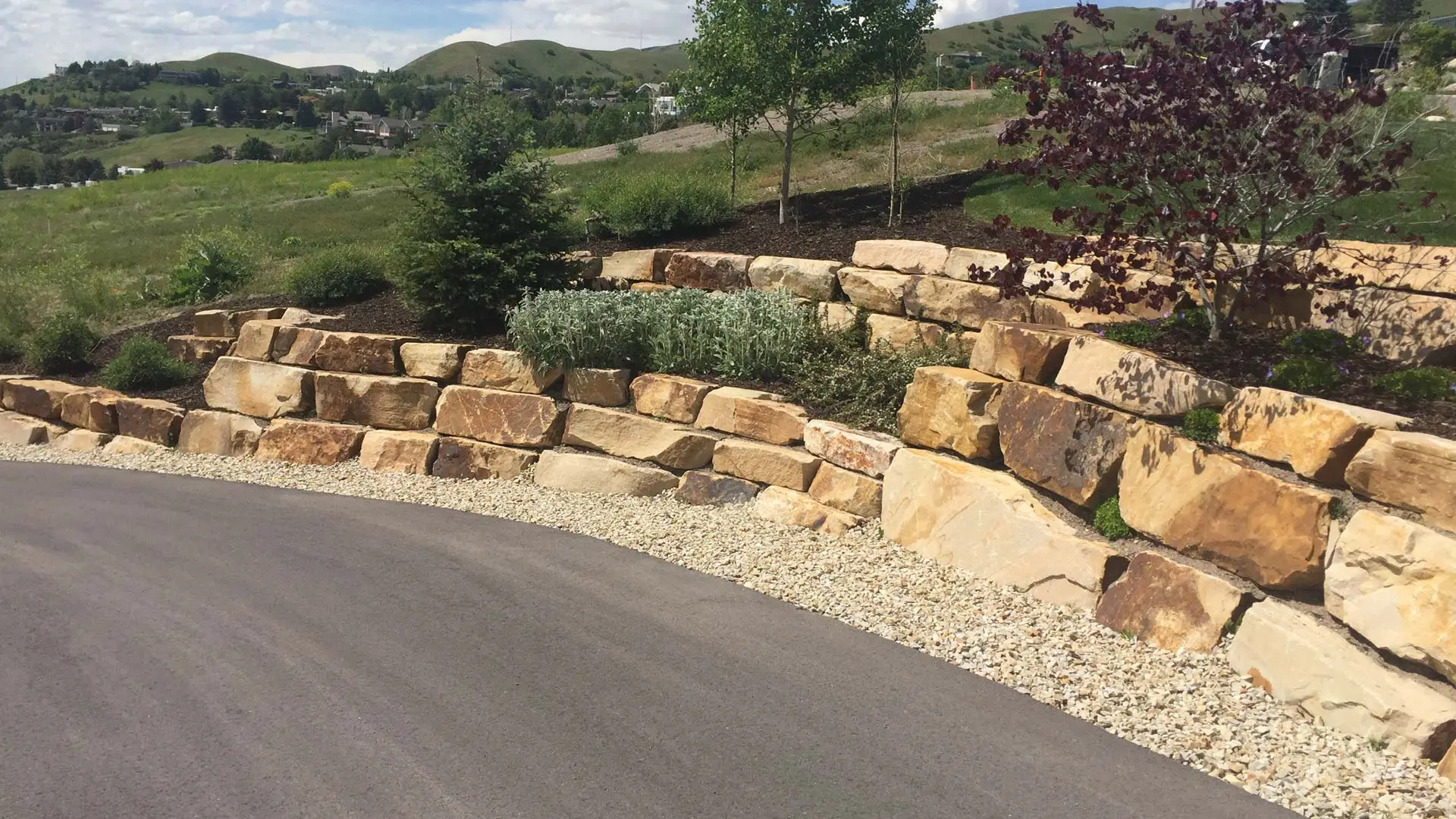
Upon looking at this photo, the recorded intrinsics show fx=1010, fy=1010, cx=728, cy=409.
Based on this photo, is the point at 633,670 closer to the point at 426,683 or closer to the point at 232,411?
the point at 426,683

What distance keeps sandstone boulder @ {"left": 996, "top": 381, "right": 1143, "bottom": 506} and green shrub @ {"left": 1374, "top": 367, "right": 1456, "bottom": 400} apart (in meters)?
1.24

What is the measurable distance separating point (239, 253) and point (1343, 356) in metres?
13.3

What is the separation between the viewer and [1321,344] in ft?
19.3

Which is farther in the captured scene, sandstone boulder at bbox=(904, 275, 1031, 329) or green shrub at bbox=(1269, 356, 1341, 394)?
sandstone boulder at bbox=(904, 275, 1031, 329)

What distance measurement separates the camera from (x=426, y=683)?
4.77 m

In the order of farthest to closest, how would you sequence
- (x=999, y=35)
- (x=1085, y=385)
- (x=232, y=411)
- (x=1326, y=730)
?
(x=999, y=35)
(x=232, y=411)
(x=1085, y=385)
(x=1326, y=730)

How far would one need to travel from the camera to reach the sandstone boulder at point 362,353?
370 inches

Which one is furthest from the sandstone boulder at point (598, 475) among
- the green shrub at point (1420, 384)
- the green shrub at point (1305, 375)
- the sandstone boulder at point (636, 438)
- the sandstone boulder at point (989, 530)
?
the green shrub at point (1420, 384)

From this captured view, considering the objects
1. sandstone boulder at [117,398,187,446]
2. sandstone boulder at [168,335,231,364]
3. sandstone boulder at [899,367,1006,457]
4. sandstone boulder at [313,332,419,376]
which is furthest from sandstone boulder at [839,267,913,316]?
sandstone boulder at [168,335,231,364]

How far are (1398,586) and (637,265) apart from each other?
756 centimetres

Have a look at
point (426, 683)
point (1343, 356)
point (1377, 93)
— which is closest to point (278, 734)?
point (426, 683)

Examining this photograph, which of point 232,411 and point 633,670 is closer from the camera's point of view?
point 633,670

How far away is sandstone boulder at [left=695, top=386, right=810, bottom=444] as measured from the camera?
7418 millimetres

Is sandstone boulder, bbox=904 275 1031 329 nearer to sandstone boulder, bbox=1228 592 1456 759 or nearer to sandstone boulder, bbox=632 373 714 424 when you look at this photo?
sandstone boulder, bbox=632 373 714 424
